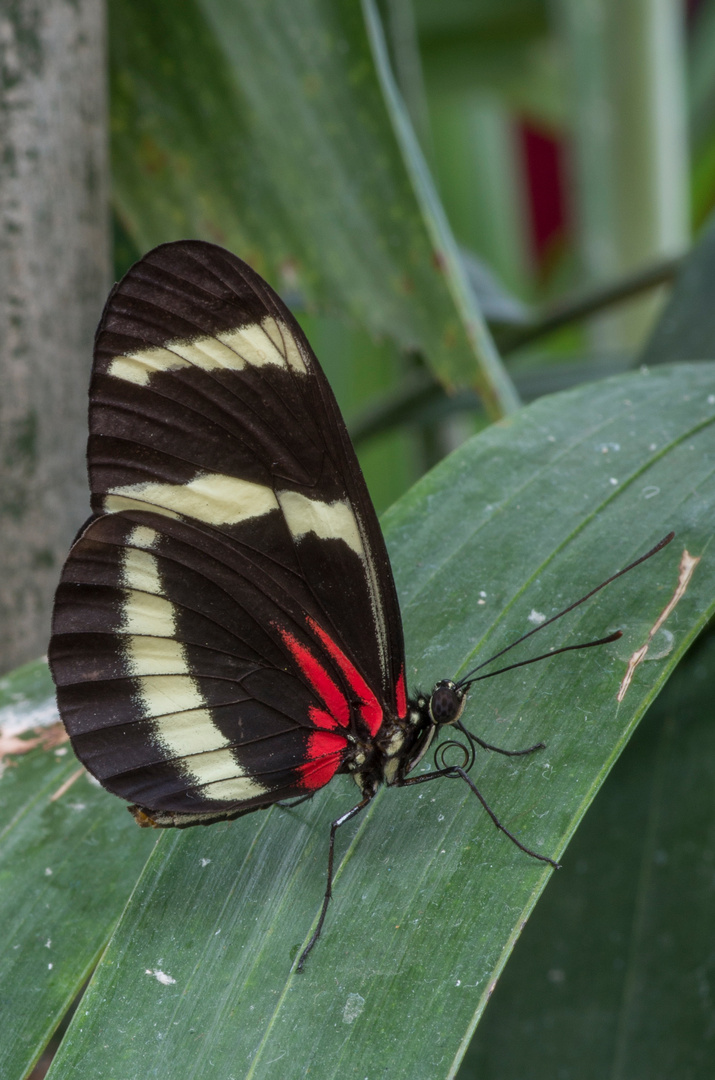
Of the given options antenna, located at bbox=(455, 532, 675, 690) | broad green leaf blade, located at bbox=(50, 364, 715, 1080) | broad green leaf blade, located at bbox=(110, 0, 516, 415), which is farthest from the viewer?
broad green leaf blade, located at bbox=(110, 0, 516, 415)

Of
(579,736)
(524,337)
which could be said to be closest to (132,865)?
(579,736)

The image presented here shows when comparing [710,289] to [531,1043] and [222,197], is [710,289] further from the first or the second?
[531,1043]

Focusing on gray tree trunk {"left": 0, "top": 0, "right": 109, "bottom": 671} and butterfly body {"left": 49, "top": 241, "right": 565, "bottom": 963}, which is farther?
gray tree trunk {"left": 0, "top": 0, "right": 109, "bottom": 671}

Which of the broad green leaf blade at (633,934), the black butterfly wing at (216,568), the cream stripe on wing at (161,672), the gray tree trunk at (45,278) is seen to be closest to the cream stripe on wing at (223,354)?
the black butterfly wing at (216,568)

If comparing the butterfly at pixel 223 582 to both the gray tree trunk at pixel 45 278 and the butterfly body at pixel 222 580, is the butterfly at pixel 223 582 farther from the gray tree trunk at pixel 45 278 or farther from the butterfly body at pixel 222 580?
the gray tree trunk at pixel 45 278

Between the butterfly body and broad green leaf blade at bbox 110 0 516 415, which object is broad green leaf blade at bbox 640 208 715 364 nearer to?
broad green leaf blade at bbox 110 0 516 415

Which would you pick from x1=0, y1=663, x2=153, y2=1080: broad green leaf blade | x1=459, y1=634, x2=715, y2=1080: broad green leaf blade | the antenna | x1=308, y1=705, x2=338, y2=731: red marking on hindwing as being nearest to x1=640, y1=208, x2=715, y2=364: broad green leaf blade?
x1=459, y1=634, x2=715, y2=1080: broad green leaf blade

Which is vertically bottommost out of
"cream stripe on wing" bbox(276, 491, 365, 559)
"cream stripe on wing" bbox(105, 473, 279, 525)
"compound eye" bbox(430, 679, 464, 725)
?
"compound eye" bbox(430, 679, 464, 725)
